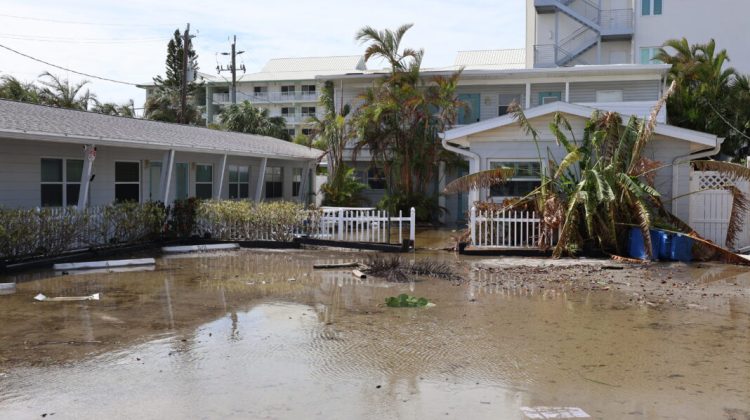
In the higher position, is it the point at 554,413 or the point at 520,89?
the point at 520,89

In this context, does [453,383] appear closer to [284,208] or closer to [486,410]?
[486,410]

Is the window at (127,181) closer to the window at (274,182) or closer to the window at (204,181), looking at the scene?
the window at (204,181)

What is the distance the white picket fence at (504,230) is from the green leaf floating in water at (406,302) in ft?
22.5

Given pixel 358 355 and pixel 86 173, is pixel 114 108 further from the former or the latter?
pixel 358 355

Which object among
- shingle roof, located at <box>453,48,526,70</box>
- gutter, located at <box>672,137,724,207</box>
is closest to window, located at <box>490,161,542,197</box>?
gutter, located at <box>672,137,724,207</box>

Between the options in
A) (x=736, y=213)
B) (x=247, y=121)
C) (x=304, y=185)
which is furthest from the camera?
(x=247, y=121)

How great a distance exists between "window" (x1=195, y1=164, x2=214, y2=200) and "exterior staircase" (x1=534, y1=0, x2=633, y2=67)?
20035 millimetres

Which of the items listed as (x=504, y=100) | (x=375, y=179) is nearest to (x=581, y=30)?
(x=504, y=100)

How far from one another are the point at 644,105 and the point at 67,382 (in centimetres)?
2125

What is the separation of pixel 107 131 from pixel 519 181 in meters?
11.0

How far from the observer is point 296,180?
30438mm

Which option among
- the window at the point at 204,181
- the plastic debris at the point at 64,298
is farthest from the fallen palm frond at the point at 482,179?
the window at the point at 204,181

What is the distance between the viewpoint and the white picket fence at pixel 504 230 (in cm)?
1653

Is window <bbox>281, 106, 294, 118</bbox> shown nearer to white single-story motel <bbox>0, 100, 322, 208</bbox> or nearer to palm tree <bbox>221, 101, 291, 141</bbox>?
palm tree <bbox>221, 101, 291, 141</bbox>
